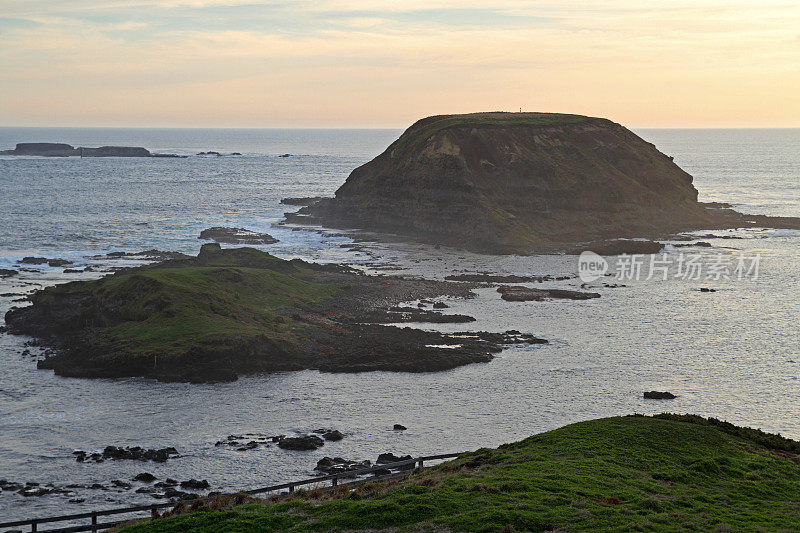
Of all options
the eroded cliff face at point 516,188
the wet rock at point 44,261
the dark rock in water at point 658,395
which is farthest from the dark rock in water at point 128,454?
the eroded cliff face at point 516,188

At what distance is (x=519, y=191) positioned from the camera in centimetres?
14762

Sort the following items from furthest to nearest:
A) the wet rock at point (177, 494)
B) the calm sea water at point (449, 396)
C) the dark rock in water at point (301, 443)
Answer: the dark rock in water at point (301, 443), the calm sea water at point (449, 396), the wet rock at point (177, 494)

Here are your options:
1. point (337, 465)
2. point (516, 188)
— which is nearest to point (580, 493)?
point (337, 465)

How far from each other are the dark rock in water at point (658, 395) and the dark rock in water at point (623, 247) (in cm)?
6446

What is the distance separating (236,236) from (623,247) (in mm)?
63717

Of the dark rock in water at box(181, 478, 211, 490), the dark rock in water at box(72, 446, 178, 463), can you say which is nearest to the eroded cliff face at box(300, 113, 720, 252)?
the dark rock in water at box(72, 446, 178, 463)

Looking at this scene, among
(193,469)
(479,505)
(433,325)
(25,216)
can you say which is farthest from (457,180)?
(479,505)

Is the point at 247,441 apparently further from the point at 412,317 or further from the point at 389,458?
the point at 412,317

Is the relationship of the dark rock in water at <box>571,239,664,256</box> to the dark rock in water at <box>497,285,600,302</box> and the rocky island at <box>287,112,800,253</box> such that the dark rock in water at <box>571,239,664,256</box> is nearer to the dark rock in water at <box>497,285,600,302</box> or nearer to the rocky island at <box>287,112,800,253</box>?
the rocky island at <box>287,112,800,253</box>

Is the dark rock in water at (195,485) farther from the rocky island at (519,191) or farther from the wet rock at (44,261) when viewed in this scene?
the rocky island at (519,191)

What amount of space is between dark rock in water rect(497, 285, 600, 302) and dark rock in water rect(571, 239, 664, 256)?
99.3 feet

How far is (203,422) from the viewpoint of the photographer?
172 ft

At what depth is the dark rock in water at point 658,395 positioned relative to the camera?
57.7 metres

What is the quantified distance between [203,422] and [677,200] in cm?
12713
